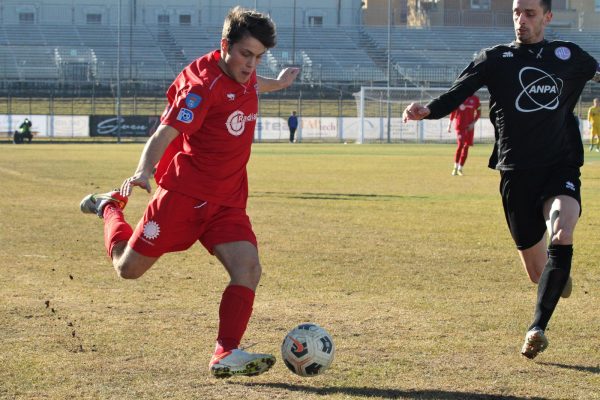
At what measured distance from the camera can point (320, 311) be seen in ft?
24.9

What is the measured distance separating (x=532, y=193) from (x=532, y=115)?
489 mm

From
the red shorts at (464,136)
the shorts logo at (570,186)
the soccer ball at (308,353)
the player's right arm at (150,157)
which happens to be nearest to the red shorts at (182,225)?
the player's right arm at (150,157)

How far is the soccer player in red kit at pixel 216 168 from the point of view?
219 inches

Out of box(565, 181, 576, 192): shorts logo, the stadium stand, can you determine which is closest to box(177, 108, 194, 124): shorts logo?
box(565, 181, 576, 192): shorts logo

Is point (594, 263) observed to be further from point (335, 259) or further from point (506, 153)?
point (506, 153)

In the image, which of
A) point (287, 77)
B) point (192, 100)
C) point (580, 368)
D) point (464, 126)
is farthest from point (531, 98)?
point (464, 126)

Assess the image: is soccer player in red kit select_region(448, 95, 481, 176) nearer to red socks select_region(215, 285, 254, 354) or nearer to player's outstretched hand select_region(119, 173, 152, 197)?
red socks select_region(215, 285, 254, 354)

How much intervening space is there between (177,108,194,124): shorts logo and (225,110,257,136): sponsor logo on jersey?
0.91 ft

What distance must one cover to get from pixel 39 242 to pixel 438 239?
4499 mm

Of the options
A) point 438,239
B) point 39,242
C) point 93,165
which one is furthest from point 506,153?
point 93,165

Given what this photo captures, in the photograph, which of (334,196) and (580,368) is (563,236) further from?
(334,196)

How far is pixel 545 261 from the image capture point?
6.86m

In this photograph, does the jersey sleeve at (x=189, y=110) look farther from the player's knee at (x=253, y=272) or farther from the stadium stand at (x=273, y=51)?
the stadium stand at (x=273, y=51)

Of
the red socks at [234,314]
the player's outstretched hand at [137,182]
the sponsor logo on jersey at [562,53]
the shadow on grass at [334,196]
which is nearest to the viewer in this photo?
the player's outstretched hand at [137,182]
